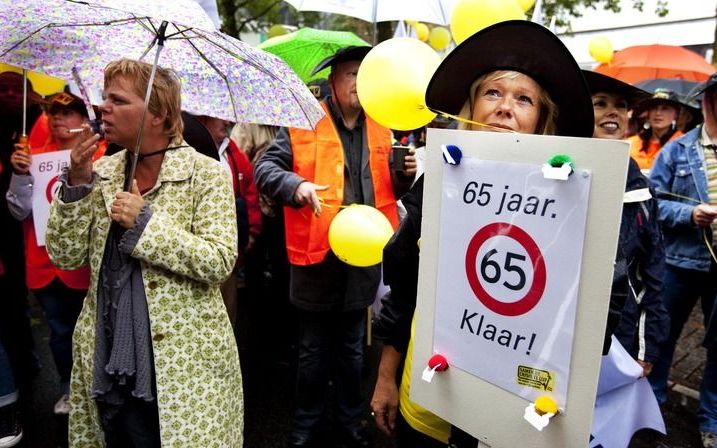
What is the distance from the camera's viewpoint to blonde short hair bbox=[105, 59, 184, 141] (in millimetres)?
1966

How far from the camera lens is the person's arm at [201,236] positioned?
1.85 m

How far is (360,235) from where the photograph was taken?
2.59 metres

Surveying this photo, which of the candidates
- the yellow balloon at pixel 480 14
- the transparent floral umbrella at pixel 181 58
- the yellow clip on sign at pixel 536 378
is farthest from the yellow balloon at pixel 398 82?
the yellow clip on sign at pixel 536 378

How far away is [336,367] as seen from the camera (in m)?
3.24

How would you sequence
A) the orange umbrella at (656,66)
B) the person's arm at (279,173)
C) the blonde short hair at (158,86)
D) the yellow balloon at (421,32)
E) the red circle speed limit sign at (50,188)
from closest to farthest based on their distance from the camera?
the blonde short hair at (158,86) < the person's arm at (279,173) < the red circle speed limit sign at (50,188) < the yellow balloon at (421,32) < the orange umbrella at (656,66)

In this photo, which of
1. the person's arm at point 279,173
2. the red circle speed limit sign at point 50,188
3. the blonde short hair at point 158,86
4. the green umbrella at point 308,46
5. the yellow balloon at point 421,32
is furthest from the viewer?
the yellow balloon at point 421,32

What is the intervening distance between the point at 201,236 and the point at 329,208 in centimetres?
103

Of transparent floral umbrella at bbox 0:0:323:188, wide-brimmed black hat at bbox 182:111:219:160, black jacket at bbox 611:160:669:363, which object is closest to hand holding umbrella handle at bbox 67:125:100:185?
transparent floral umbrella at bbox 0:0:323:188

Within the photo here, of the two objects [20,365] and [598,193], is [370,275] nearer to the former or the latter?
[598,193]

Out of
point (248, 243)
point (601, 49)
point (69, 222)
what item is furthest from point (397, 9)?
point (601, 49)

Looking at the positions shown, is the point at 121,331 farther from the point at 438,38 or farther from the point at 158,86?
the point at 438,38

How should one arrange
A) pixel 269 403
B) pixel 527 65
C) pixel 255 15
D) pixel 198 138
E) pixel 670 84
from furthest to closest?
1. pixel 255 15
2. pixel 670 84
3. pixel 269 403
4. pixel 198 138
5. pixel 527 65

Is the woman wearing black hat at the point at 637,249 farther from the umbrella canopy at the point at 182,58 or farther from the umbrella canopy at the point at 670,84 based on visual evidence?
the umbrella canopy at the point at 670,84

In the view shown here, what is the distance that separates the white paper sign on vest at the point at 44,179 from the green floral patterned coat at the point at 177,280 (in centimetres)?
119
